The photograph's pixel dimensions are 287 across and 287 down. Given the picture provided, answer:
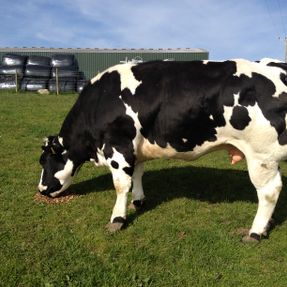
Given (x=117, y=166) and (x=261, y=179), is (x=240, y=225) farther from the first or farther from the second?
(x=117, y=166)

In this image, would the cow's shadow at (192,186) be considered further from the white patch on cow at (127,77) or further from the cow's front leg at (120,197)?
the white patch on cow at (127,77)

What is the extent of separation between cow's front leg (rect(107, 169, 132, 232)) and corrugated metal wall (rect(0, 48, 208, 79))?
3876 centimetres

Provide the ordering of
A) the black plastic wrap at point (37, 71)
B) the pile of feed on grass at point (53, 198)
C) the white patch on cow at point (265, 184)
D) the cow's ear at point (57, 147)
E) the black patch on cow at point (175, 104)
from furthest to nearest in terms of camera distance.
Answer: the black plastic wrap at point (37, 71) < the pile of feed on grass at point (53, 198) < the cow's ear at point (57, 147) < the white patch on cow at point (265, 184) < the black patch on cow at point (175, 104)

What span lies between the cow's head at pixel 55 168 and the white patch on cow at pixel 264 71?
9.84 feet

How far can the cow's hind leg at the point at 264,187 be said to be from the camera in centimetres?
587

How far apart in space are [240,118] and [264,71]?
2.42 ft

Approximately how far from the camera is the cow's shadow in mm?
7848

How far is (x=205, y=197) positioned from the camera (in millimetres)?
7992

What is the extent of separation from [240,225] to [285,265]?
129 cm

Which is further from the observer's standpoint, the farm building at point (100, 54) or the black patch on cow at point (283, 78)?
the farm building at point (100, 54)

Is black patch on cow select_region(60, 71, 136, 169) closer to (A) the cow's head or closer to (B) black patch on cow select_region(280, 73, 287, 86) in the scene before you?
(A) the cow's head

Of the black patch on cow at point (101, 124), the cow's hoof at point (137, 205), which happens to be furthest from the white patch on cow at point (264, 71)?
the cow's hoof at point (137, 205)

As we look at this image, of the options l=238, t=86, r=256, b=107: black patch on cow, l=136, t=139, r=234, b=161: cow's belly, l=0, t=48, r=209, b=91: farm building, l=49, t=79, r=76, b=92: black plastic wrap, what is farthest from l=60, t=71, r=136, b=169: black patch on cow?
l=0, t=48, r=209, b=91: farm building

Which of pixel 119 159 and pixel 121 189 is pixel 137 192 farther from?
pixel 119 159
